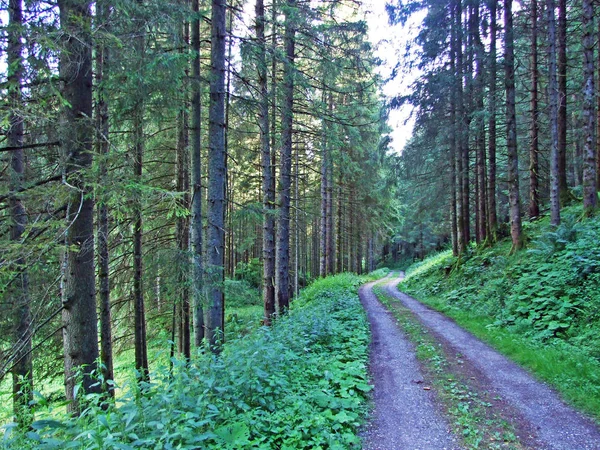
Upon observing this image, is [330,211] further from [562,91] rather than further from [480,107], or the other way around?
[562,91]

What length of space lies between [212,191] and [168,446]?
4961 millimetres

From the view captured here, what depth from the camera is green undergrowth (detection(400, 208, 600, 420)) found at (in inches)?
213

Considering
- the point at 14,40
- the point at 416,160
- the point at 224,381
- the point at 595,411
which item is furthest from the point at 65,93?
the point at 416,160

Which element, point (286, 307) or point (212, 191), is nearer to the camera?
point (212, 191)

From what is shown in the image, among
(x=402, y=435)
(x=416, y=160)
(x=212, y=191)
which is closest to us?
(x=402, y=435)

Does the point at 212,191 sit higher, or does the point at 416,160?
the point at 416,160

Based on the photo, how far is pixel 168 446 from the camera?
105 inches

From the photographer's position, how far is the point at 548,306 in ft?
25.3

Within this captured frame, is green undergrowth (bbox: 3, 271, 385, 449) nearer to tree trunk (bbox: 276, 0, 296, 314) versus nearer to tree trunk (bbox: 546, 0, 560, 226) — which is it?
tree trunk (bbox: 276, 0, 296, 314)

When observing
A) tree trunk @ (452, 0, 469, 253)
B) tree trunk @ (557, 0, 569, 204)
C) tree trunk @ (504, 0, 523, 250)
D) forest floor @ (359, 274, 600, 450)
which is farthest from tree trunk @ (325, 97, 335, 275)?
forest floor @ (359, 274, 600, 450)

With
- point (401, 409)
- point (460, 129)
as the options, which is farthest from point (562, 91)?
point (401, 409)

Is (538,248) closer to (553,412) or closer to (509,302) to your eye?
(509,302)

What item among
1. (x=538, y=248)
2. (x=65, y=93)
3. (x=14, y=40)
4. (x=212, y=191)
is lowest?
(x=538, y=248)

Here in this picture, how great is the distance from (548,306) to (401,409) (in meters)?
5.35
